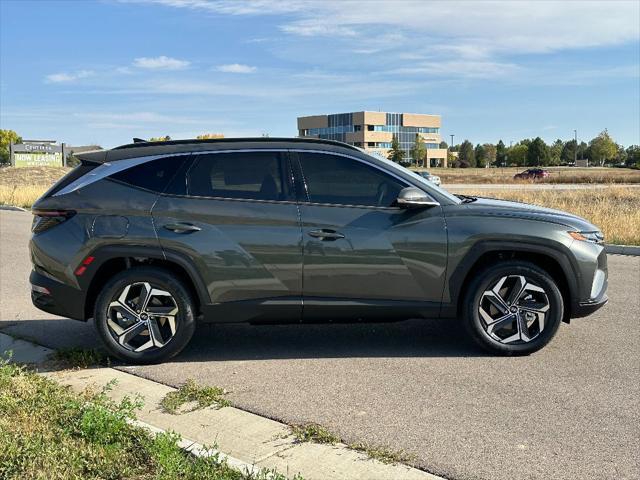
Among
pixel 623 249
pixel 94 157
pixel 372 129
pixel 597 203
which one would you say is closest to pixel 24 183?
pixel 597 203

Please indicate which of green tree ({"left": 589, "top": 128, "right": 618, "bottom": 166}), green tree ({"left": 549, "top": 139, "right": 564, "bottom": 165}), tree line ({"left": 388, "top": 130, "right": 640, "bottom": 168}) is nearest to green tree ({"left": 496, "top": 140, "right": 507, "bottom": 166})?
tree line ({"left": 388, "top": 130, "right": 640, "bottom": 168})

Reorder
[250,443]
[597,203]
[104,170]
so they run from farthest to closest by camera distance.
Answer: [597,203]
[104,170]
[250,443]

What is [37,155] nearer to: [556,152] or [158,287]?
[158,287]

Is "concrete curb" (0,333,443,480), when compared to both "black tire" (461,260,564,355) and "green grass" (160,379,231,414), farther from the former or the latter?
"black tire" (461,260,564,355)

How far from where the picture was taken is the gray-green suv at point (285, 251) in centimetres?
500

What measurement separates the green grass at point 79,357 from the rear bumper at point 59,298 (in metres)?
0.32

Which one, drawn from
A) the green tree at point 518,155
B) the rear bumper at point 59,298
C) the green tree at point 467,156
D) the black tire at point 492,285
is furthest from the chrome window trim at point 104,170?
the green tree at point 467,156

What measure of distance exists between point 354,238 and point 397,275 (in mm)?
463

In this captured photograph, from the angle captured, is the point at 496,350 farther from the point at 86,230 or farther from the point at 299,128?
the point at 299,128

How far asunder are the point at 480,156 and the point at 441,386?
134003mm

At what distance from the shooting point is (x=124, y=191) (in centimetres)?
510

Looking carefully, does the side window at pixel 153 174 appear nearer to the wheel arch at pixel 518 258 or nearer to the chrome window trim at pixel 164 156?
the chrome window trim at pixel 164 156

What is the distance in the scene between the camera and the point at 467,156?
13475 cm

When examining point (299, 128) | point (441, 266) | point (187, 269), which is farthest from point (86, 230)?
point (299, 128)
